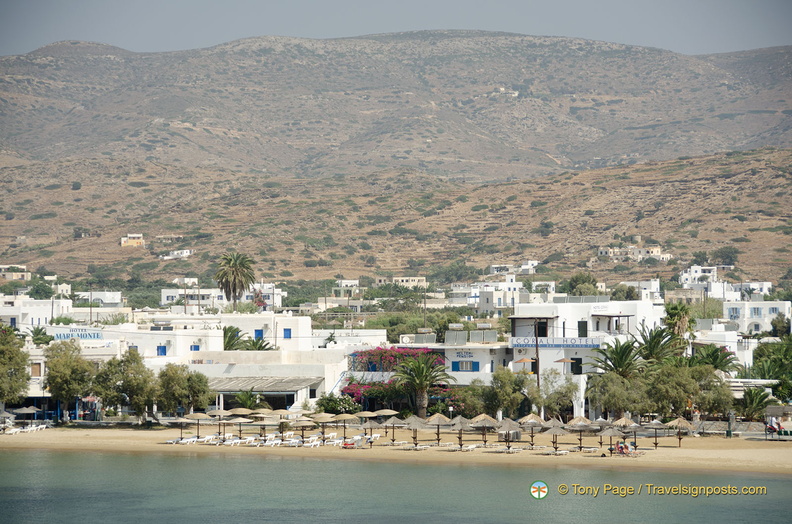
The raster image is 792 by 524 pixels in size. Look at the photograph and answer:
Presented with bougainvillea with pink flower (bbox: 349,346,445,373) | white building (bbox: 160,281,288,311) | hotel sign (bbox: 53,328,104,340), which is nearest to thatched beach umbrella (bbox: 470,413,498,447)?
bougainvillea with pink flower (bbox: 349,346,445,373)

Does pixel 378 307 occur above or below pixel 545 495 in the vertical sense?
above

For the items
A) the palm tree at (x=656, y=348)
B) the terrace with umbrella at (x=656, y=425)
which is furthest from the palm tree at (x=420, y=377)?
the terrace with umbrella at (x=656, y=425)

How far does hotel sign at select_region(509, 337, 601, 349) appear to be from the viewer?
68.7 m

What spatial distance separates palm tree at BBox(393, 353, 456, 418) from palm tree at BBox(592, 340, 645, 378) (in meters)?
8.41

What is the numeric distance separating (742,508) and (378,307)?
391 feet

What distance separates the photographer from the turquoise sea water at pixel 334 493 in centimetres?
4809

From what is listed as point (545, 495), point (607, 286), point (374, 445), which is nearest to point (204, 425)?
point (374, 445)

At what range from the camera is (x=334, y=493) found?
52.0 meters

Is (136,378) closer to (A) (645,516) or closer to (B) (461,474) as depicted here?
(B) (461,474)

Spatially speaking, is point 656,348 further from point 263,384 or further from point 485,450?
point 263,384

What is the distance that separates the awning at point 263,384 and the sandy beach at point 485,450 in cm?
267

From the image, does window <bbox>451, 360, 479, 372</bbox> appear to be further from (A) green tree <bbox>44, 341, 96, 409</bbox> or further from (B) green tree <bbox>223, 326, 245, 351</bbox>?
(A) green tree <bbox>44, 341, 96, 409</bbox>

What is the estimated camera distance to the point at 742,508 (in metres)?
48.2

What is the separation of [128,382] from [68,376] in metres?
3.54
